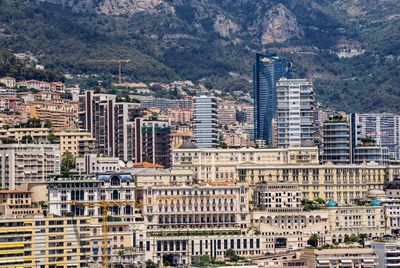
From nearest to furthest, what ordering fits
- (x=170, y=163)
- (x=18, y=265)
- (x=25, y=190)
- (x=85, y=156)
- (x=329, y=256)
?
(x=18, y=265)
(x=329, y=256)
(x=25, y=190)
(x=85, y=156)
(x=170, y=163)

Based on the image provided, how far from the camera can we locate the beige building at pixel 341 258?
139 metres

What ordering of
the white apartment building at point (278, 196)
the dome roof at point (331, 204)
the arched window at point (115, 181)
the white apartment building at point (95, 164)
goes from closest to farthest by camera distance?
1. the arched window at point (115, 181)
2. the white apartment building at point (278, 196)
3. the dome roof at point (331, 204)
4. the white apartment building at point (95, 164)

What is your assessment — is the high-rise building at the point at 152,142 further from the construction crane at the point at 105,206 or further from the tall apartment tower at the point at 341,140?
the construction crane at the point at 105,206

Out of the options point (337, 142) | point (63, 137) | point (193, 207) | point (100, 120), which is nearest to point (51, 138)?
point (63, 137)

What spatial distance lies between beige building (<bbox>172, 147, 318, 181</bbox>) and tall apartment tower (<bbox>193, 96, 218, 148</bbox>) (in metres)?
15.4

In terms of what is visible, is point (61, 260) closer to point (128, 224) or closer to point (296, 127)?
point (128, 224)

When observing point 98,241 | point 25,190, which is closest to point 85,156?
point 25,190


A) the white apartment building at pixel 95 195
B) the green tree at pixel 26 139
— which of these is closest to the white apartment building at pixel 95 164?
the green tree at pixel 26 139

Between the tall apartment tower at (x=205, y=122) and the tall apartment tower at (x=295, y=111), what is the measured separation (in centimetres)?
742

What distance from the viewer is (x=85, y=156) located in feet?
527

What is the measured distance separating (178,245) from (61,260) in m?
14.8

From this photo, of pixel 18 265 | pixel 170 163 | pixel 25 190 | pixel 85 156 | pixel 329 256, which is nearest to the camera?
pixel 18 265

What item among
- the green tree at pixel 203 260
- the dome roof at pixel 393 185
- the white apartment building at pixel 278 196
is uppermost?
the dome roof at pixel 393 185

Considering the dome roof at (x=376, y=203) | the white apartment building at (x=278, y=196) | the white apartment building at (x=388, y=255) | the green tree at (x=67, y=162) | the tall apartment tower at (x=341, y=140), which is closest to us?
the white apartment building at (x=388, y=255)
